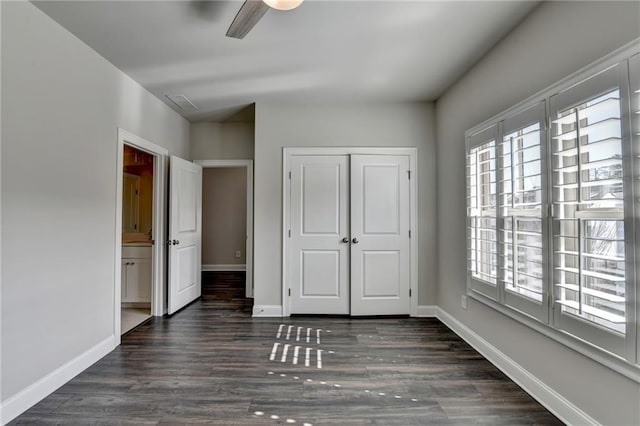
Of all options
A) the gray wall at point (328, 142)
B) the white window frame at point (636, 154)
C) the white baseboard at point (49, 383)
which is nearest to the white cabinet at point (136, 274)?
the white baseboard at point (49, 383)

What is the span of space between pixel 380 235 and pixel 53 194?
3.10 metres

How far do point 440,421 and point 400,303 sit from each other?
1.95m

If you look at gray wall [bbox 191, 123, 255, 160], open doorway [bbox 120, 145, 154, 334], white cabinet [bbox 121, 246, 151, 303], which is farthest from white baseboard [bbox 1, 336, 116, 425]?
gray wall [bbox 191, 123, 255, 160]

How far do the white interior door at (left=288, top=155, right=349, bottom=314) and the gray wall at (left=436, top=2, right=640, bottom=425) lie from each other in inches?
46.8

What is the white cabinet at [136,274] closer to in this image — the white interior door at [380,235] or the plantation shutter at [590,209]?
the white interior door at [380,235]

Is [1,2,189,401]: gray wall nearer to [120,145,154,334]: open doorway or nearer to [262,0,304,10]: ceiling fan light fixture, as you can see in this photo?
[120,145,154,334]: open doorway

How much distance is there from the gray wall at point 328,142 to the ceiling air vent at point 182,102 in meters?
0.83

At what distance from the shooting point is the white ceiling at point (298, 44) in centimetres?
209

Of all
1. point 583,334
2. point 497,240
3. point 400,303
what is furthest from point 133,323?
point 583,334

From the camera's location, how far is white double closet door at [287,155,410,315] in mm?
3768

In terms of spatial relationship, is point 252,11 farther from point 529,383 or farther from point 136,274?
point 136,274

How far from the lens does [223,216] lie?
7.09 m

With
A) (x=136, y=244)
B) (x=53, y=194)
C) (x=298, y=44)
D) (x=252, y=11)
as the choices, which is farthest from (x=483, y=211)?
(x=136, y=244)

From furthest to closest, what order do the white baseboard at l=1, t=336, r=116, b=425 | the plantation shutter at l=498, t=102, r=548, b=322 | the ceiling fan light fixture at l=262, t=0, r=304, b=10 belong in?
1. the plantation shutter at l=498, t=102, r=548, b=322
2. the white baseboard at l=1, t=336, r=116, b=425
3. the ceiling fan light fixture at l=262, t=0, r=304, b=10
